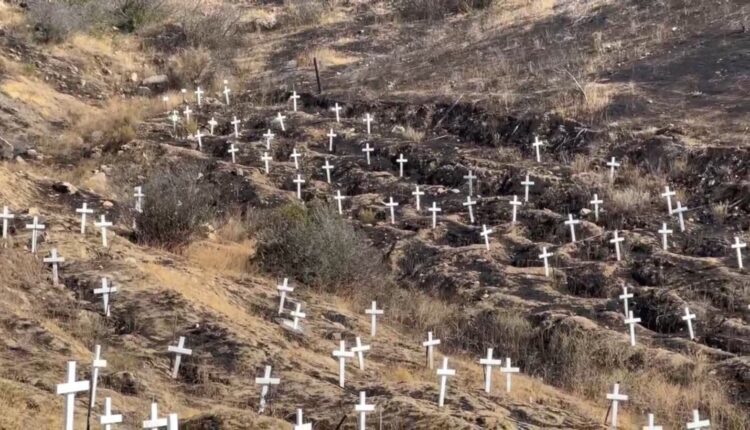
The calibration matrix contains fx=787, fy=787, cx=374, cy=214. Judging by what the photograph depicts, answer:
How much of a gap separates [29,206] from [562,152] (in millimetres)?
9288

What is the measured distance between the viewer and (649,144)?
14.1m

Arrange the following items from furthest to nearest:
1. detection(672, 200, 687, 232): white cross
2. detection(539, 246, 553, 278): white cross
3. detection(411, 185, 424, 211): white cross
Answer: detection(411, 185, 424, 211): white cross
detection(672, 200, 687, 232): white cross
detection(539, 246, 553, 278): white cross

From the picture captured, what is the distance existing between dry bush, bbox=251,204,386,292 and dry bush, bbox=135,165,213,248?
1087 millimetres

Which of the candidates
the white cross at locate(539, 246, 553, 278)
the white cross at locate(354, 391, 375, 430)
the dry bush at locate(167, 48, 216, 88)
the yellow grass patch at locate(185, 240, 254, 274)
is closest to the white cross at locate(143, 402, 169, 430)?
the white cross at locate(354, 391, 375, 430)

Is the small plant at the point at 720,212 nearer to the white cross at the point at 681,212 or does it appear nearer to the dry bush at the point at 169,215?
the white cross at the point at 681,212

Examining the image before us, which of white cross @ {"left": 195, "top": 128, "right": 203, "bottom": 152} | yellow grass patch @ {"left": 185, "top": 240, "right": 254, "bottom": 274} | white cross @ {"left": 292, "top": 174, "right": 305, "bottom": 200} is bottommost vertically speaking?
yellow grass patch @ {"left": 185, "top": 240, "right": 254, "bottom": 274}

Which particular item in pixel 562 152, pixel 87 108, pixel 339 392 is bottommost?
pixel 339 392

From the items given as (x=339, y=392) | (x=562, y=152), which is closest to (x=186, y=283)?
(x=339, y=392)

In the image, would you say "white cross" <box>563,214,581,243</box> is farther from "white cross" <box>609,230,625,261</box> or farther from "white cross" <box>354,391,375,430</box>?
"white cross" <box>354,391,375,430</box>

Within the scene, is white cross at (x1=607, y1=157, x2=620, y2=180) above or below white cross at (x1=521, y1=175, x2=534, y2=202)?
above

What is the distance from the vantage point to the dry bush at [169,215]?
38.0 feet

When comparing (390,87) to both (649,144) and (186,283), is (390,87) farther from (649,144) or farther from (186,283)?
(186,283)

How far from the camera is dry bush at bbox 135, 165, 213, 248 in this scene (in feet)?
38.0

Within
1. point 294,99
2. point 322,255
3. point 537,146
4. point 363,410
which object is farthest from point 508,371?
point 294,99
